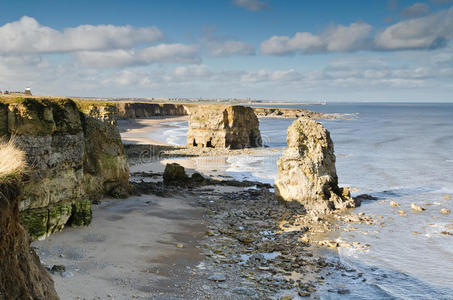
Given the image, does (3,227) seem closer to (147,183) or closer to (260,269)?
(260,269)

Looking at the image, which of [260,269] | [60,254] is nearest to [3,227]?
[60,254]

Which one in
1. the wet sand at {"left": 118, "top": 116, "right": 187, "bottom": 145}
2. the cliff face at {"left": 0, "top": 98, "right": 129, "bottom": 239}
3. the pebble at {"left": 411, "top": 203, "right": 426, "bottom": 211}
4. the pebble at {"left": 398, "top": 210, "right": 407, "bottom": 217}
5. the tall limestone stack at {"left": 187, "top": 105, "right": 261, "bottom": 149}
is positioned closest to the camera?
the cliff face at {"left": 0, "top": 98, "right": 129, "bottom": 239}

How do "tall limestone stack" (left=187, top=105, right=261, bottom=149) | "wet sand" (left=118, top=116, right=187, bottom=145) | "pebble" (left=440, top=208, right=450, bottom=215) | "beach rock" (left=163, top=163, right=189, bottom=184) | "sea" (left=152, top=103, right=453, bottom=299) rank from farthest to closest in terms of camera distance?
"wet sand" (left=118, top=116, right=187, bottom=145) → "tall limestone stack" (left=187, top=105, right=261, bottom=149) → "beach rock" (left=163, top=163, right=189, bottom=184) → "pebble" (left=440, top=208, right=450, bottom=215) → "sea" (left=152, top=103, right=453, bottom=299)

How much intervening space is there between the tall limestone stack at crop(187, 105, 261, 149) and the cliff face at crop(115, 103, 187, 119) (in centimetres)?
7041

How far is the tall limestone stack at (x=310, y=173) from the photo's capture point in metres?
22.8

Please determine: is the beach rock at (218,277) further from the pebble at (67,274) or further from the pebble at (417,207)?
the pebble at (417,207)

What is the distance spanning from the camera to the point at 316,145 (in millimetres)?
24266

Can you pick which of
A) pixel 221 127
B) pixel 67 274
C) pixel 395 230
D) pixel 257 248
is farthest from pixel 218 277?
pixel 221 127

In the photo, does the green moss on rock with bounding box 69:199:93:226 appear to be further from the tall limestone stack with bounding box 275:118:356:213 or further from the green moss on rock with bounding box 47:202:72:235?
the tall limestone stack with bounding box 275:118:356:213

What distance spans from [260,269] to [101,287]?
219 inches

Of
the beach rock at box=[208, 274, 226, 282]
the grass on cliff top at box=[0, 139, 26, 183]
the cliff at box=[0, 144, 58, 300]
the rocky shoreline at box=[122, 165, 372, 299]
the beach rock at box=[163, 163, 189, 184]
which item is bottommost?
the rocky shoreline at box=[122, 165, 372, 299]

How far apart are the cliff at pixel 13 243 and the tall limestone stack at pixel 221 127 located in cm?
4764

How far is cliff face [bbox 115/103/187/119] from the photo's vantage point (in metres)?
125

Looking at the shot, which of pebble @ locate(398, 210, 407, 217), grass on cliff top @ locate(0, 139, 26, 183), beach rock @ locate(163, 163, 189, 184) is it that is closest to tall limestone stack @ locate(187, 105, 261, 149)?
beach rock @ locate(163, 163, 189, 184)
